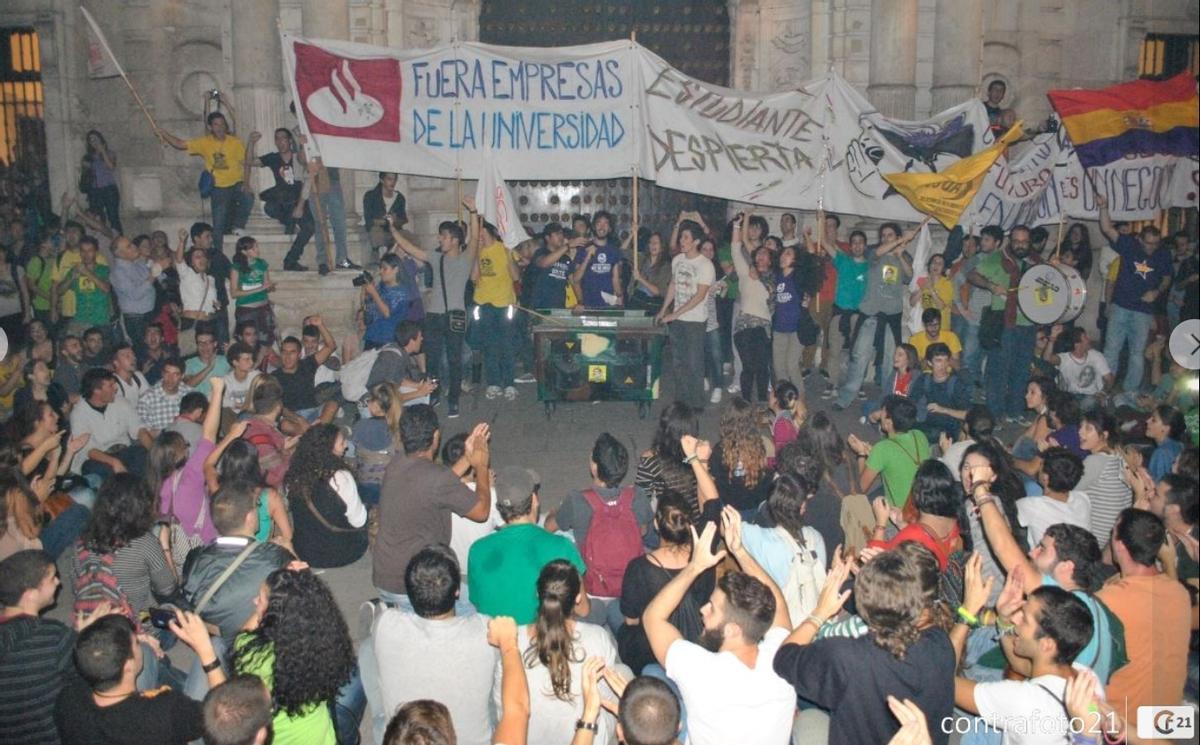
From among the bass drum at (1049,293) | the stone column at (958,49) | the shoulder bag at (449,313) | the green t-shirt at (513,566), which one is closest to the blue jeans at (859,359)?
the bass drum at (1049,293)

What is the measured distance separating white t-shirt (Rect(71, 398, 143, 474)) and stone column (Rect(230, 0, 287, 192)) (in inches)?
218

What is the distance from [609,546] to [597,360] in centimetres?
534

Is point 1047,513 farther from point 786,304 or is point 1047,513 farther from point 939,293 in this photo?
point 939,293

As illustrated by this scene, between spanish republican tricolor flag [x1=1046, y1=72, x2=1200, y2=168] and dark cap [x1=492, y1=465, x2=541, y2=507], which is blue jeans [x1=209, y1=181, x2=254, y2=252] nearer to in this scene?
dark cap [x1=492, y1=465, x2=541, y2=507]

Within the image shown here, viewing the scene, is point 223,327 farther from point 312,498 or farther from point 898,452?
point 898,452

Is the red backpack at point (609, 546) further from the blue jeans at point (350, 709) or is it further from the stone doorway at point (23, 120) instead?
the stone doorway at point (23, 120)

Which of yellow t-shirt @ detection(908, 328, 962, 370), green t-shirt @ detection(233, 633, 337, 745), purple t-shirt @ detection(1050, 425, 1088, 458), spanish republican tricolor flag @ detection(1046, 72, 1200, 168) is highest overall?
spanish republican tricolor flag @ detection(1046, 72, 1200, 168)

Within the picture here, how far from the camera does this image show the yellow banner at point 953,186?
11.4 metres

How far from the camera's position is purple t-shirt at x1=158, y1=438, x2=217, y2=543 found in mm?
6656

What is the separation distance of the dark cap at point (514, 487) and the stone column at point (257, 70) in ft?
30.1

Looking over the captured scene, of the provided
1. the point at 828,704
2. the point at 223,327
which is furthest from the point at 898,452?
the point at 223,327

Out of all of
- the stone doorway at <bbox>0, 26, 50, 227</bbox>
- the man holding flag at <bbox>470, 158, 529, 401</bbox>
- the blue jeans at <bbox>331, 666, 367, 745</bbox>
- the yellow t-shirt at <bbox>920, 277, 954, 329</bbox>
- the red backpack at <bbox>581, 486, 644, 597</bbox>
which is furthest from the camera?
the stone doorway at <bbox>0, 26, 50, 227</bbox>

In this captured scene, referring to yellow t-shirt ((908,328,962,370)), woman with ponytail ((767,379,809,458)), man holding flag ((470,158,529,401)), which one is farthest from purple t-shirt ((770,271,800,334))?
woman with ponytail ((767,379,809,458))

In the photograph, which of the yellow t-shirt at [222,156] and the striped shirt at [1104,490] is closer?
the striped shirt at [1104,490]
